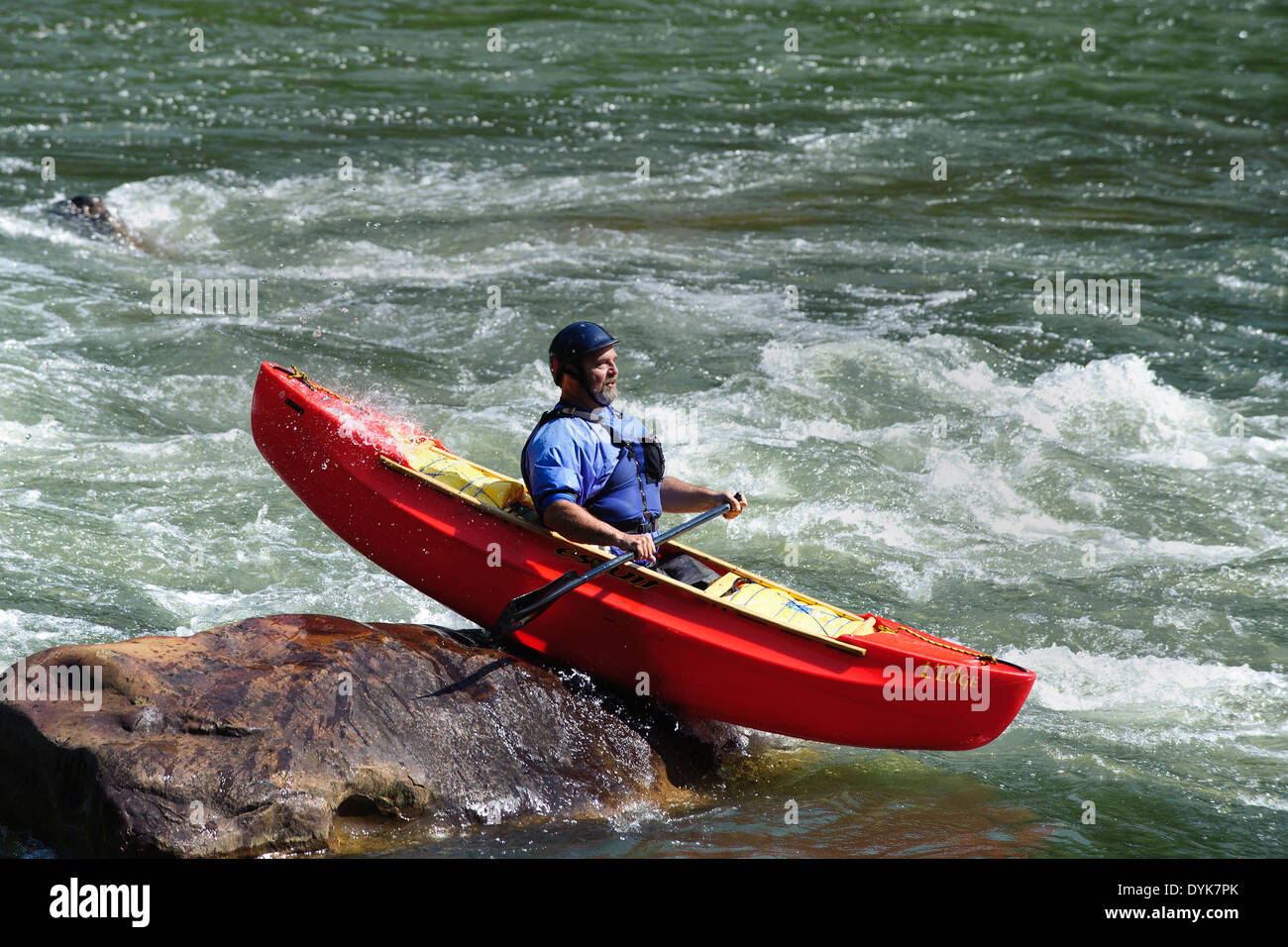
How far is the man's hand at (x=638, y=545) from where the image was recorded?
4.31 m

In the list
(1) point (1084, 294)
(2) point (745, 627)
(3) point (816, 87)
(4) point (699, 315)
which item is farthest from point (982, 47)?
(2) point (745, 627)

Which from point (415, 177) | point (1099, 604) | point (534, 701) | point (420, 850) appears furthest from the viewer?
point (415, 177)

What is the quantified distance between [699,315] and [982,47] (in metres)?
9.39

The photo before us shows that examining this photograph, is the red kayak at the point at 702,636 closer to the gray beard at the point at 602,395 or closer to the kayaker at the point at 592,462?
the kayaker at the point at 592,462

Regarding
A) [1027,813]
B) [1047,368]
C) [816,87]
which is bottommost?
[1027,813]

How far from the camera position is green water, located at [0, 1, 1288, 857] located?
5.09m

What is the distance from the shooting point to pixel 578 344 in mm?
4445

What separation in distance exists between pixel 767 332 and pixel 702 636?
4927 mm

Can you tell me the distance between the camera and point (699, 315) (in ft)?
30.5
